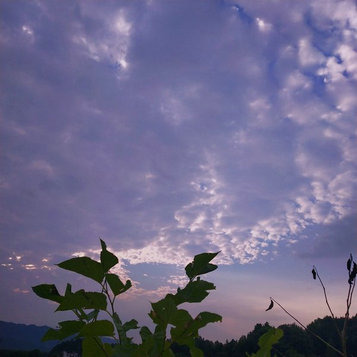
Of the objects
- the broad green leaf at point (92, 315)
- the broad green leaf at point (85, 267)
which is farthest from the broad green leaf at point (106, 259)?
the broad green leaf at point (92, 315)

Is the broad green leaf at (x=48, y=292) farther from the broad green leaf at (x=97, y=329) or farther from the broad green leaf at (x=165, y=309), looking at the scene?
the broad green leaf at (x=165, y=309)

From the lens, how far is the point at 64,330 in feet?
4.21

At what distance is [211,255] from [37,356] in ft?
160

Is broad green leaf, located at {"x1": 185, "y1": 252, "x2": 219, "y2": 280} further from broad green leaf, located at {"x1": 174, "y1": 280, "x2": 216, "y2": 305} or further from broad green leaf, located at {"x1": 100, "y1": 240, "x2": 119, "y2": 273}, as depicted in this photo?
broad green leaf, located at {"x1": 100, "y1": 240, "x2": 119, "y2": 273}

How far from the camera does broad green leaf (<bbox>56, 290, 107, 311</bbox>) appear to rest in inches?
47.0

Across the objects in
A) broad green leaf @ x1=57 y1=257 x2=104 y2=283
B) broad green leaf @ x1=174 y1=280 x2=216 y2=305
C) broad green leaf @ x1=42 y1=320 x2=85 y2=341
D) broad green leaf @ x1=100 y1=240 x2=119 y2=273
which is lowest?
broad green leaf @ x1=42 y1=320 x2=85 y2=341

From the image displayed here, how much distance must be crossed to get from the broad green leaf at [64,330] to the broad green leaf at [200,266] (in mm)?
437

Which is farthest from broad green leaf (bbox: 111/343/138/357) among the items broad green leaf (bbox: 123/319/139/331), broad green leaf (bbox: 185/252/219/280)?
broad green leaf (bbox: 185/252/219/280)

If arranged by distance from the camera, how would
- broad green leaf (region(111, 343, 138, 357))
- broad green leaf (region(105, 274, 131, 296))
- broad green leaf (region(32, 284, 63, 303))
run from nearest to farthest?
1. broad green leaf (region(111, 343, 138, 357))
2. broad green leaf (region(32, 284, 63, 303))
3. broad green leaf (region(105, 274, 131, 296))

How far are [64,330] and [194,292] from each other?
0.51 metres

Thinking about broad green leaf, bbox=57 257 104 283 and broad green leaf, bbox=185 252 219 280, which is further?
broad green leaf, bbox=185 252 219 280

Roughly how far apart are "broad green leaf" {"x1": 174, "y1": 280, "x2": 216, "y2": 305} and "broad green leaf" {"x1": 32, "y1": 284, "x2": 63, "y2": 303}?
16.9 inches

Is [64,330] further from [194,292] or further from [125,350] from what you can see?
[194,292]

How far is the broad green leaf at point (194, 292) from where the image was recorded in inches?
50.6
